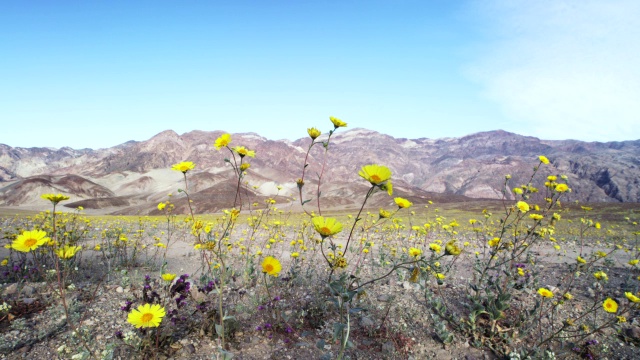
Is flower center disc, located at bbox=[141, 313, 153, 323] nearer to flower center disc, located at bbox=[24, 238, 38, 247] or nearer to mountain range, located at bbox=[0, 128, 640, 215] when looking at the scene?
flower center disc, located at bbox=[24, 238, 38, 247]

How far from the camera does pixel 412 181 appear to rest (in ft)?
576

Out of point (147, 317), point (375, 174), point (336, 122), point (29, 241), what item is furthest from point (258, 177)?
point (375, 174)

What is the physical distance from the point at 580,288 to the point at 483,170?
496ft

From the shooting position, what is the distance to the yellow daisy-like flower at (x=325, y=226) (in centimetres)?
209

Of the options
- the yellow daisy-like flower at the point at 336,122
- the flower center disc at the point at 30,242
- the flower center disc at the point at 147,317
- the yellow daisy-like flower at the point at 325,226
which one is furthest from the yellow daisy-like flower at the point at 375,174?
the flower center disc at the point at 30,242

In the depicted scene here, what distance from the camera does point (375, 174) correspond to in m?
2.12

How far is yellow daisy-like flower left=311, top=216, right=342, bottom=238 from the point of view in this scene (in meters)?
2.09

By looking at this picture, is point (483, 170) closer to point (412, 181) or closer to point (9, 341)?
point (412, 181)

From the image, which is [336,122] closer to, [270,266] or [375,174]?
[375,174]

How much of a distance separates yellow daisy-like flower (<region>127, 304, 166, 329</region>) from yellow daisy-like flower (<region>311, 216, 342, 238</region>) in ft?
5.50

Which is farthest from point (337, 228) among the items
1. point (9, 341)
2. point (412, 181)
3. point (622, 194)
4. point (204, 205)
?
point (412, 181)

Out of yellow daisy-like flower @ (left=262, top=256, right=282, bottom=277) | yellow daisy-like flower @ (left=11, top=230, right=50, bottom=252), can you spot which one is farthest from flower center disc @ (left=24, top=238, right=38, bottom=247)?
yellow daisy-like flower @ (left=262, top=256, right=282, bottom=277)

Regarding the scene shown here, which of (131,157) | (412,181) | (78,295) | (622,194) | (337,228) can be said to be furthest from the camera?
(412,181)

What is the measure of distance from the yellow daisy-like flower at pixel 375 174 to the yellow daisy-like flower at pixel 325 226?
1.24 feet
